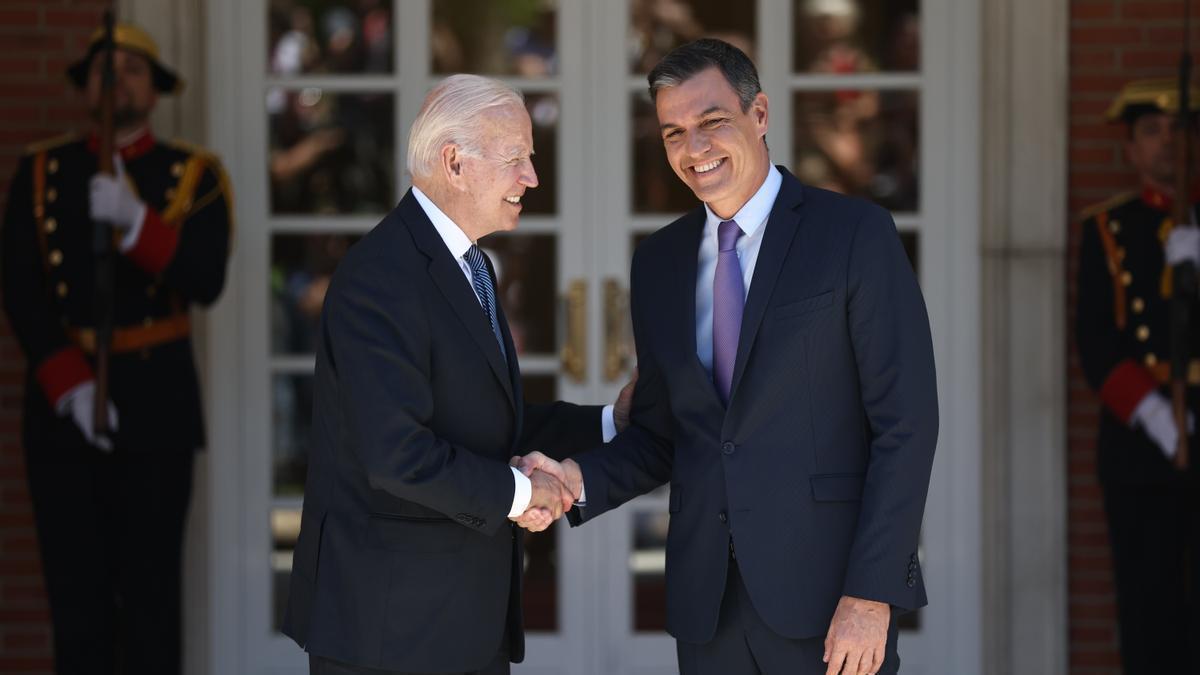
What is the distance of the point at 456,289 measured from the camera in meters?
2.67

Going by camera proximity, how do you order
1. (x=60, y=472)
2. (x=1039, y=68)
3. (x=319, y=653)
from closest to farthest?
(x=319, y=653), (x=60, y=472), (x=1039, y=68)

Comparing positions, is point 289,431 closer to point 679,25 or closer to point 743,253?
point 679,25

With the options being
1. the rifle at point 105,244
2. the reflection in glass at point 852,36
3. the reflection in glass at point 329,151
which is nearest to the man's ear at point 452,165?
the rifle at point 105,244

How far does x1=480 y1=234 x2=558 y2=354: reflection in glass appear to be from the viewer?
16.0 feet

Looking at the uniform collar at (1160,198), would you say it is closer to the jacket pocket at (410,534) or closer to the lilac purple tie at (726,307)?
the lilac purple tie at (726,307)

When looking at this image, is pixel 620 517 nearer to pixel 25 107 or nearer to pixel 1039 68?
pixel 1039 68

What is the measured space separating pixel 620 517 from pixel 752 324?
89.3 inches

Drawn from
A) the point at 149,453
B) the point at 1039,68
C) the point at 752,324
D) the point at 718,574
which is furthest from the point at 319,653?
the point at 1039,68

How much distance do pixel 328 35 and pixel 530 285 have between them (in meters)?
0.98

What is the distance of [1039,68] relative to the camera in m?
4.62

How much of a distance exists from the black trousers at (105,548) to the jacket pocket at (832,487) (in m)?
2.24

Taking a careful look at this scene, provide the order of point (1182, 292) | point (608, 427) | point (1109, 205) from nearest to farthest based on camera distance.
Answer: point (608, 427), point (1182, 292), point (1109, 205)

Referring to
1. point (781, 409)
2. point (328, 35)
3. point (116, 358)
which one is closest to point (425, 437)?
point (781, 409)

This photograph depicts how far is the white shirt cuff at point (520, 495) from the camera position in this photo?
2.67 meters
